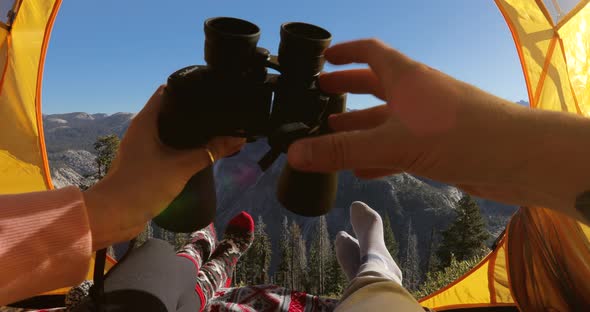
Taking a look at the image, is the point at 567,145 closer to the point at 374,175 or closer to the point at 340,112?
the point at 374,175

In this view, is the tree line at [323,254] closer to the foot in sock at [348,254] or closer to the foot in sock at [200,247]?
the foot in sock at [348,254]

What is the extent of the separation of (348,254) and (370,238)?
0.21 meters

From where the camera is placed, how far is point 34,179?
245 centimetres

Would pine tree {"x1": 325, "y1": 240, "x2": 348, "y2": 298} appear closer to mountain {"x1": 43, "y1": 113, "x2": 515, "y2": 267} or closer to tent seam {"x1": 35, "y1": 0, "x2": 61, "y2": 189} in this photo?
mountain {"x1": 43, "y1": 113, "x2": 515, "y2": 267}

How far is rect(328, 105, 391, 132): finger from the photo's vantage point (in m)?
1.26

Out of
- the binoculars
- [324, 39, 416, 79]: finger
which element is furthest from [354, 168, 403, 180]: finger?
[324, 39, 416, 79]: finger

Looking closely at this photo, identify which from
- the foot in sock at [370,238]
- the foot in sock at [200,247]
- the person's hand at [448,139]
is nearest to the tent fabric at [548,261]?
the foot in sock at [370,238]

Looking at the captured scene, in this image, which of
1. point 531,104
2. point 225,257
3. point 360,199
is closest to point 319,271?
point 225,257

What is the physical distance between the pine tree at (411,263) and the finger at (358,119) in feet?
119

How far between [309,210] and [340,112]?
0.37 meters

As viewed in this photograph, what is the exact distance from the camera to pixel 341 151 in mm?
926

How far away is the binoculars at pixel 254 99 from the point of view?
3.63 feet

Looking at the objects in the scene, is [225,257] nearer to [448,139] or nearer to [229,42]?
[229,42]

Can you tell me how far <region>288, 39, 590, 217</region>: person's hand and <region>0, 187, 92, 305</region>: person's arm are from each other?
0.60m
